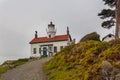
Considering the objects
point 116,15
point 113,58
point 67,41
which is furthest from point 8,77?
point 67,41

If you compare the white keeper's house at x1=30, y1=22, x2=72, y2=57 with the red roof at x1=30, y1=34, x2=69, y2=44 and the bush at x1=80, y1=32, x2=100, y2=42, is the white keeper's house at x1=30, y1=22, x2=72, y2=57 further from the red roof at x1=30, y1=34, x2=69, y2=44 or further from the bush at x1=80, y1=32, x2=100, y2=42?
the bush at x1=80, y1=32, x2=100, y2=42

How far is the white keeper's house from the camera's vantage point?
70.5m

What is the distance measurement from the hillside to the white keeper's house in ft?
A: 115

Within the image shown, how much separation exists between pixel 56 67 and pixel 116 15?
1435cm

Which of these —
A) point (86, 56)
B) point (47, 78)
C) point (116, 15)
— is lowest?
point (47, 78)

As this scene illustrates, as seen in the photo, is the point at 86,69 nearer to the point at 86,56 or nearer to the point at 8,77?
the point at 86,56

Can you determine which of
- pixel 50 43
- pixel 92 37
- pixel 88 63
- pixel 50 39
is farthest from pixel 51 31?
pixel 88 63

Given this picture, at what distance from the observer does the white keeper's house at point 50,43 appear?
70500 millimetres

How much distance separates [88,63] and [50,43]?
44.2 m

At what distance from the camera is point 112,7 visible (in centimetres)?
4625

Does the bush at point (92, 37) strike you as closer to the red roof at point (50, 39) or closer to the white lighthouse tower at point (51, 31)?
the red roof at point (50, 39)

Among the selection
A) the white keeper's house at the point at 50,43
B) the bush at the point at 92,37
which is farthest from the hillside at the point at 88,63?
the white keeper's house at the point at 50,43

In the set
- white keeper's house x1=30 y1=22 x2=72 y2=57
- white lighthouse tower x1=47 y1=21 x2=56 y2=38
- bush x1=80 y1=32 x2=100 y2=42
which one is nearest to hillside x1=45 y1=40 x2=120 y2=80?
bush x1=80 y1=32 x2=100 y2=42

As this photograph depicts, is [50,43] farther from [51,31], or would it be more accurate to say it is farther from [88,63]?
[88,63]
